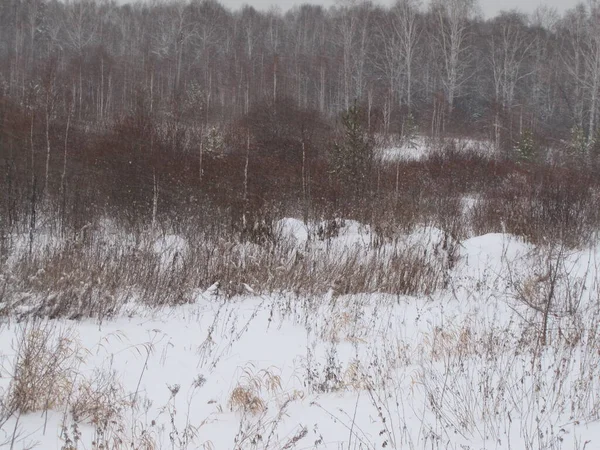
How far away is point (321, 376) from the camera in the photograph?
3264mm

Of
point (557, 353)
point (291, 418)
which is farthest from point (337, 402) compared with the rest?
point (557, 353)

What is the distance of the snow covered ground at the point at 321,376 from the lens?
2.37 metres

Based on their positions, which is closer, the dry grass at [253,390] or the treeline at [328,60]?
the dry grass at [253,390]

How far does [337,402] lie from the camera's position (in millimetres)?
2863

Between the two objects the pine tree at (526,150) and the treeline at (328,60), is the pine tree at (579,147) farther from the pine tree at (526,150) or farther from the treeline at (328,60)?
the treeline at (328,60)

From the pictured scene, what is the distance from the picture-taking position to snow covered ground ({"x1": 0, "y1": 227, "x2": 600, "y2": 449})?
7.78 ft

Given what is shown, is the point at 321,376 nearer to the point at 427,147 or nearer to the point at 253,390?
the point at 253,390

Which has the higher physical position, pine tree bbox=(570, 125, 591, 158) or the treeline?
the treeline

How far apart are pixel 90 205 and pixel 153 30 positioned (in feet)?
123

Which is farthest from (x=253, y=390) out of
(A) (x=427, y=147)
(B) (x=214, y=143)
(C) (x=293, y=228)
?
(A) (x=427, y=147)

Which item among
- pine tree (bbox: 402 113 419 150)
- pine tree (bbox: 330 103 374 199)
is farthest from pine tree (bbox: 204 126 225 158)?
pine tree (bbox: 402 113 419 150)

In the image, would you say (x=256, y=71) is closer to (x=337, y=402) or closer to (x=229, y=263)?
(x=229, y=263)

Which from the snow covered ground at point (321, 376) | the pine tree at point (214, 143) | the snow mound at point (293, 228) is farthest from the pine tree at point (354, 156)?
the snow covered ground at point (321, 376)

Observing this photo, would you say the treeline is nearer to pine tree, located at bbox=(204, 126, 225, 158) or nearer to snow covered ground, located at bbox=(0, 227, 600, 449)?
pine tree, located at bbox=(204, 126, 225, 158)
